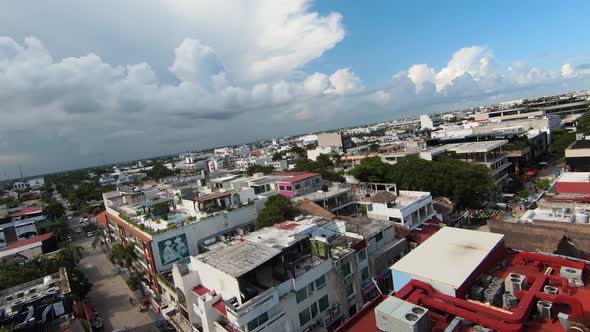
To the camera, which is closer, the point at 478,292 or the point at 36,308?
the point at 478,292

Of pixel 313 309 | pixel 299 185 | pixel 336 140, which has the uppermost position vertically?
pixel 336 140

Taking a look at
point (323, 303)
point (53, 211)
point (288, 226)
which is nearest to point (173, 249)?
point (288, 226)

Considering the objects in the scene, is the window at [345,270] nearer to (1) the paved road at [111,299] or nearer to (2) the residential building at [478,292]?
(2) the residential building at [478,292]

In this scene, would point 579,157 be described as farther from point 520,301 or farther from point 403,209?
point 520,301

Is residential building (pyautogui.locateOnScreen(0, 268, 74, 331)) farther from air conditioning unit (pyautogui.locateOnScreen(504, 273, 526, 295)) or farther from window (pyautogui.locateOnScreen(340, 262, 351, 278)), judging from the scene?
air conditioning unit (pyautogui.locateOnScreen(504, 273, 526, 295))

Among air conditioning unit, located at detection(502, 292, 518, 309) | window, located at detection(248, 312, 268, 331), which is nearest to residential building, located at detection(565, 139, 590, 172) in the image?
air conditioning unit, located at detection(502, 292, 518, 309)

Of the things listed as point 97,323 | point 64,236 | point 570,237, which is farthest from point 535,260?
point 64,236
